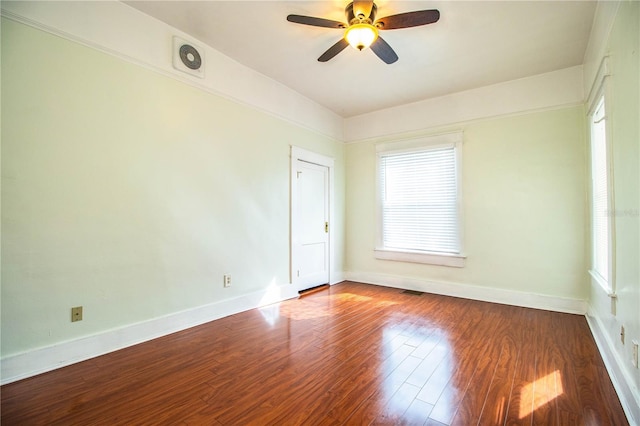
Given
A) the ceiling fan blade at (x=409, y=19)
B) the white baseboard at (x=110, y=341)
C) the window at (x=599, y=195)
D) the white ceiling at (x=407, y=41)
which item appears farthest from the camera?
the window at (x=599, y=195)

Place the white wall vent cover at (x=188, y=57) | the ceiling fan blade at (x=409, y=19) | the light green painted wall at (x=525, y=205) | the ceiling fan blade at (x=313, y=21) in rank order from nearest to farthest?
the ceiling fan blade at (x=409, y=19), the ceiling fan blade at (x=313, y=21), the white wall vent cover at (x=188, y=57), the light green painted wall at (x=525, y=205)

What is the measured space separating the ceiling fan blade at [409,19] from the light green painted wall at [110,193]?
1945 millimetres

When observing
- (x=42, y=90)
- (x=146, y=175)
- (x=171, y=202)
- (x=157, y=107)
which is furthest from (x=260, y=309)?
(x=42, y=90)

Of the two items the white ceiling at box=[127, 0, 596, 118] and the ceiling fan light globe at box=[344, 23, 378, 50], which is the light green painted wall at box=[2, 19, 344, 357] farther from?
the ceiling fan light globe at box=[344, 23, 378, 50]

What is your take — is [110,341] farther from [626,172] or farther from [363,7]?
[626,172]

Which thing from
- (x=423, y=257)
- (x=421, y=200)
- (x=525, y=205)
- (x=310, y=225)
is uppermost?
(x=421, y=200)

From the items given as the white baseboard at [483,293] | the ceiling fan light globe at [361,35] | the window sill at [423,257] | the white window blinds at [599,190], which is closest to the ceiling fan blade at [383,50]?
the ceiling fan light globe at [361,35]

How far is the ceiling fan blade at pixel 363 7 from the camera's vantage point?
224 cm

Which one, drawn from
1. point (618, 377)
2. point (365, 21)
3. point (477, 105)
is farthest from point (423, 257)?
point (365, 21)

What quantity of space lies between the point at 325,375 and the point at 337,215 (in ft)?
10.8

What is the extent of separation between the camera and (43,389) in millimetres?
1940

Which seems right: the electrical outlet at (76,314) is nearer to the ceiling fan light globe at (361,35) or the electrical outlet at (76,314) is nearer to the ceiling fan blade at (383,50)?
the ceiling fan light globe at (361,35)

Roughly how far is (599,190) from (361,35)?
2804mm

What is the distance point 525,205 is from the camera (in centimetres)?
378
